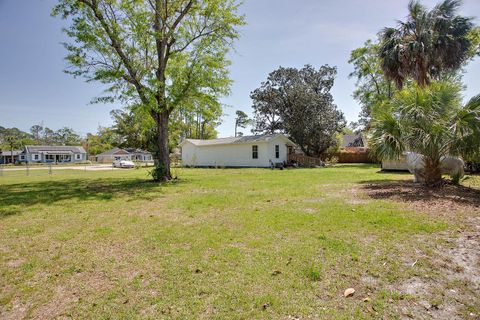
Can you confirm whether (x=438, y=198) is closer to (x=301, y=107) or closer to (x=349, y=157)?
(x=301, y=107)

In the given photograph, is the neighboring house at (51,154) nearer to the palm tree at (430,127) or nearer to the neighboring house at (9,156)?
the neighboring house at (9,156)

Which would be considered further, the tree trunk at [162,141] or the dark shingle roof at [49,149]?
the dark shingle roof at [49,149]

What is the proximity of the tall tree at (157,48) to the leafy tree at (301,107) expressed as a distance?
14.7m

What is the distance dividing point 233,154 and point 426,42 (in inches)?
708

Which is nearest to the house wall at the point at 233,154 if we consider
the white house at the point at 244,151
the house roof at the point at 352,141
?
the white house at the point at 244,151

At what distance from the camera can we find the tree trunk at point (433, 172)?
8797 mm

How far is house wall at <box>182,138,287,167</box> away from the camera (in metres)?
25.6

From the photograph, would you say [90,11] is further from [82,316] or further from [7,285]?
[82,316]

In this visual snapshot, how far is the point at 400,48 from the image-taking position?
54.2 feet

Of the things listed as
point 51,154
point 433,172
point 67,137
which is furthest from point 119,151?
point 433,172

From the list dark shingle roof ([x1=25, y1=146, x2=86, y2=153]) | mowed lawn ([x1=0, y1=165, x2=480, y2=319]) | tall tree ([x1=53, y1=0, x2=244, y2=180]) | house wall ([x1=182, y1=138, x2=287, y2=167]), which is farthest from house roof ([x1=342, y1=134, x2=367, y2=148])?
dark shingle roof ([x1=25, y1=146, x2=86, y2=153])

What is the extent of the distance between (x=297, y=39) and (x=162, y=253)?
12.5 meters

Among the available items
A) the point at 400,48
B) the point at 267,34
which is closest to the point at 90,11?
the point at 267,34

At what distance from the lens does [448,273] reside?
10.9 ft
